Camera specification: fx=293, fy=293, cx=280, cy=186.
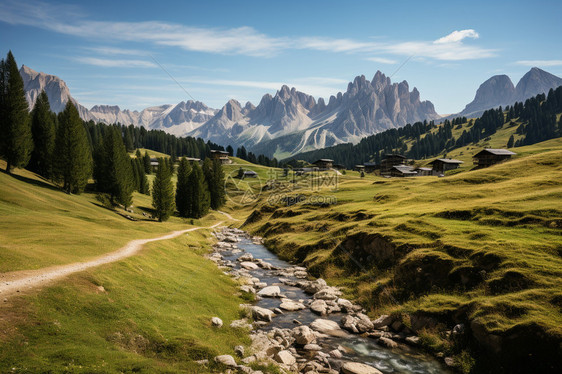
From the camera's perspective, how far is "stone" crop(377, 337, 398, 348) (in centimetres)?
2170

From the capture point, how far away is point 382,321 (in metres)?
25.0

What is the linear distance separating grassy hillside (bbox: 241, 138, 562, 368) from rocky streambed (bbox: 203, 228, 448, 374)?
6.73 ft

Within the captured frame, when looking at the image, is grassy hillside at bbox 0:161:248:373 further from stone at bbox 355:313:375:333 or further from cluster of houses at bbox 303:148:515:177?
cluster of houses at bbox 303:148:515:177

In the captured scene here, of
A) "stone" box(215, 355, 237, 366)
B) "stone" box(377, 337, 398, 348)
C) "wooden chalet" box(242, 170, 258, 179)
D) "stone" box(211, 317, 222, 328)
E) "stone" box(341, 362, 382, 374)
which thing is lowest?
"stone" box(377, 337, 398, 348)

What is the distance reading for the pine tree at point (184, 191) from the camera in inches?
3814

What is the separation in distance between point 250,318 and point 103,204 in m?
67.8

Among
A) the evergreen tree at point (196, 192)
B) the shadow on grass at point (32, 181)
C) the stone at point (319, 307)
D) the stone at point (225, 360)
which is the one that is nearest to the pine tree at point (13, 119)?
the shadow on grass at point (32, 181)

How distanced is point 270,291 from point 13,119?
3155 inches

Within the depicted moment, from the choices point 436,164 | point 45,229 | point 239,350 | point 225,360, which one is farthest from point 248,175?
point 225,360

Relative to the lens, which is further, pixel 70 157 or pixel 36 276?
pixel 70 157

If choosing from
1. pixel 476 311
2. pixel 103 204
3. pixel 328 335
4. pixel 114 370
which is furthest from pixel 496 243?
pixel 103 204

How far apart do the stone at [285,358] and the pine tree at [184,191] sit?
82.7 m

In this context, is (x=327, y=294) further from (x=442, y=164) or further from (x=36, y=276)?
(x=442, y=164)

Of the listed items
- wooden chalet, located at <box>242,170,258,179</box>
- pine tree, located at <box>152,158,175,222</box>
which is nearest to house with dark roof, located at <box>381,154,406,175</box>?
wooden chalet, located at <box>242,170,258,179</box>
